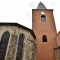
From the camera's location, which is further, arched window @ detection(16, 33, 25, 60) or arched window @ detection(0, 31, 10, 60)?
arched window @ detection(16, 33, 25, 60)

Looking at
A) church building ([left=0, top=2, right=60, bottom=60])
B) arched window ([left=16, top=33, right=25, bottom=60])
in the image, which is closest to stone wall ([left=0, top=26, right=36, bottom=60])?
church building ([left=0, top=2, right=60, bottom=60])

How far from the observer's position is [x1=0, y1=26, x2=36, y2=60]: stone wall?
467 inches

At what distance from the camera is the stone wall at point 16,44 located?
38.9 ft

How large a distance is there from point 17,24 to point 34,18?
21.1 feet

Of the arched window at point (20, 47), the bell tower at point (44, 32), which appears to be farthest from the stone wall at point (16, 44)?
the bell tower at point (44, 32)

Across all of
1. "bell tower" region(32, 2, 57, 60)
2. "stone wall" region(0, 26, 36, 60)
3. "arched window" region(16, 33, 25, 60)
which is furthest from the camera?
"bell tower" region(32, 2, 57, 60)

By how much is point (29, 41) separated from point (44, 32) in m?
4.40

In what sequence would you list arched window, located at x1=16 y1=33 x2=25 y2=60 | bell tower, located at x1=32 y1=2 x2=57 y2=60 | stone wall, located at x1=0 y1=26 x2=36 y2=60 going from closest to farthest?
1. stone wall, located at x1=0 y1=26 x2=36 y2=60
2. arched window, located at x1=16 y1=33 x2=25 y2=60
3. bell tower, located at x1=32 y1=2 x2=57 y2=60

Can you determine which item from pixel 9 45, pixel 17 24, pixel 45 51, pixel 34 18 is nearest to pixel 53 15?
pixel 34 18

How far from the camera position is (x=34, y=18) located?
780 inches

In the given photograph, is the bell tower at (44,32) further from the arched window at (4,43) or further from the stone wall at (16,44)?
the arched window at (4,43)

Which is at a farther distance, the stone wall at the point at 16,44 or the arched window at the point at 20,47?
the arched window at the point at 20,47

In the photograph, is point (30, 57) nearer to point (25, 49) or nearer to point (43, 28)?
point (25, 49)

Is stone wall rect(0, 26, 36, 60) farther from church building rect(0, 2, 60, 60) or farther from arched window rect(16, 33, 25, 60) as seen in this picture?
arched window rect(16, 33, 25, 60)
